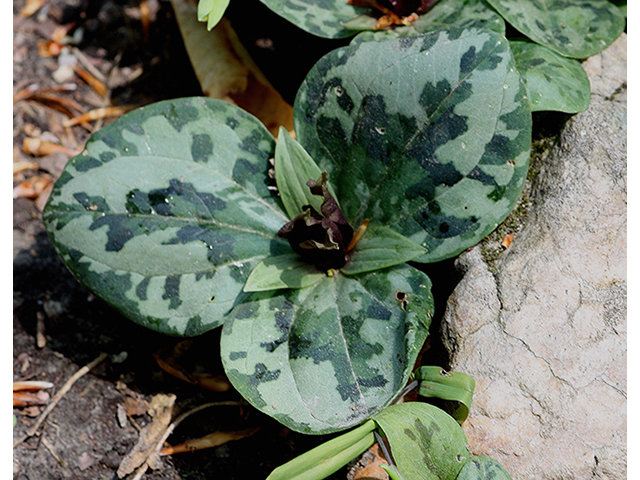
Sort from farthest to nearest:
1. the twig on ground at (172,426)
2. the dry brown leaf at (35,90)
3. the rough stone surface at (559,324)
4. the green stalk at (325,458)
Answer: the dry brown leaf at (35,90), the twig on ground at (172,426), the rough stone surface at (559,324), the green stalk at (325,458)

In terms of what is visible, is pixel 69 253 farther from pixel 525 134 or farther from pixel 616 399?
pixel 616 399

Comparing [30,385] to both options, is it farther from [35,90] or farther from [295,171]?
[35,90]

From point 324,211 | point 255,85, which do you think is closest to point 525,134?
point 324,211

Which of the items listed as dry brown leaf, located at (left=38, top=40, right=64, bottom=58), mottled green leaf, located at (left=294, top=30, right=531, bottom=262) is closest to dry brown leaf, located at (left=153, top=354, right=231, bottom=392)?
mottled green leaf, located at (left=294, top=30, right=531, bottom=262)

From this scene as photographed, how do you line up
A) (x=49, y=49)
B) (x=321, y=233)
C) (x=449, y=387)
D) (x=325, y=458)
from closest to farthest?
(x=325, y=458) → (x=449, y=387) → (x=321, y=233) → (x=49, y=49)

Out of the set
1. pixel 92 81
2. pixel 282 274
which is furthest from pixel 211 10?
pixel 92 81

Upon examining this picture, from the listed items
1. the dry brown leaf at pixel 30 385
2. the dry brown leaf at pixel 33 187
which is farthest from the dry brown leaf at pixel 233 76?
the dry brown leaf at pixel 30 385

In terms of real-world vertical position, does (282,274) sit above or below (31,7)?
below

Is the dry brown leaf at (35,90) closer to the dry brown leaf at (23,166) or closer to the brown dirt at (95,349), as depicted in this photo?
the brown dirt at (95,349)
